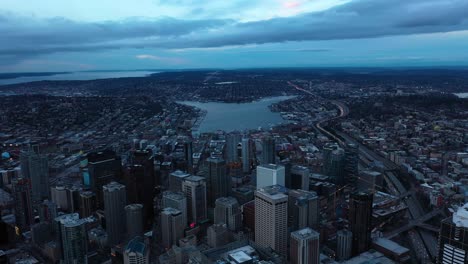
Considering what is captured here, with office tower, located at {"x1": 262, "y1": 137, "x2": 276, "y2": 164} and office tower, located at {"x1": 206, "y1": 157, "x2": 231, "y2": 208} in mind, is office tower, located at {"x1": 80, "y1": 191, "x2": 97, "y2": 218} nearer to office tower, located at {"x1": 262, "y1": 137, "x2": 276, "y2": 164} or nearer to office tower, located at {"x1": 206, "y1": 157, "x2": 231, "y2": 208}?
office tower, located at {"x1": 206, "y1": 157, "x2": 231, "y2": 208}

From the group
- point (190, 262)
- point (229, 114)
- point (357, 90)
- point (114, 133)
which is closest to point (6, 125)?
point (114, 133)

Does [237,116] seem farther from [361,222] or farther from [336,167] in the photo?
[361,222]

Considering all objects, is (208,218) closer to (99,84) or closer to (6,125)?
(6,125)

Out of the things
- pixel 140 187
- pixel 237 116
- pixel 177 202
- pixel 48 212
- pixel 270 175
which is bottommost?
pixel 48 212

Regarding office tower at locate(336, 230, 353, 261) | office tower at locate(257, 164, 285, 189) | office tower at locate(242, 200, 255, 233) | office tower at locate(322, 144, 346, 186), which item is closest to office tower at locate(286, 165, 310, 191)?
office tower at locate(257, 164, 285, 189)

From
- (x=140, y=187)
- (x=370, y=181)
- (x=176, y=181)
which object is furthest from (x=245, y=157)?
(x=140, y=187)

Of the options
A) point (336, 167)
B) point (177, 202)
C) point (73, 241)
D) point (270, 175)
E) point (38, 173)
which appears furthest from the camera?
point (336, 167)
